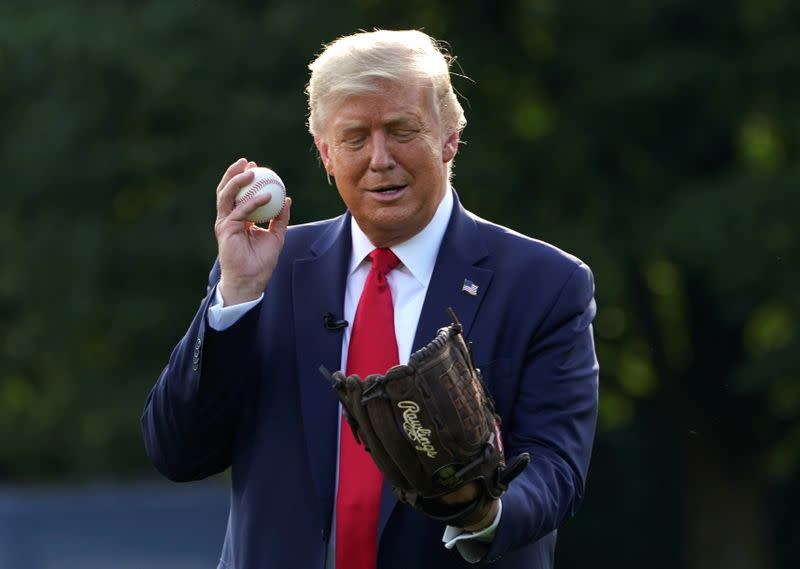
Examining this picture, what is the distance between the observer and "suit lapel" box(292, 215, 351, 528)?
3914mm

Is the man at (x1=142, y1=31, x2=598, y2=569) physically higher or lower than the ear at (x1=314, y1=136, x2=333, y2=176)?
lower

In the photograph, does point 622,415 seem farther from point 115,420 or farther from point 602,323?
point 115,420

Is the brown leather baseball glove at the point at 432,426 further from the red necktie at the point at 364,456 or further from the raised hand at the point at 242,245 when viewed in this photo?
the raised hand at the point at 242,245

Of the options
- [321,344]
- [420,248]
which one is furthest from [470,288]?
[321,344]

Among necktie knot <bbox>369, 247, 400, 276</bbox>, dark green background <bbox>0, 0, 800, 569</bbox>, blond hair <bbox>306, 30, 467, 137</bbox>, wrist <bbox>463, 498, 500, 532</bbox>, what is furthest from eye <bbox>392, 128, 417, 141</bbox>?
dark green background <bbox>0, 0, 800, 569</bbox>

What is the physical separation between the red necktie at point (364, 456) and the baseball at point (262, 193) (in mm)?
305

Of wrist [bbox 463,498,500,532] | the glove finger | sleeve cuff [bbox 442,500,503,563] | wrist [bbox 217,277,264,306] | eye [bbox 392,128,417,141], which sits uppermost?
eye [bbox 392,128,417,141]

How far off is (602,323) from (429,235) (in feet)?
41.0

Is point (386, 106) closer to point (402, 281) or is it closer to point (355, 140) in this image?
point (355, 140)

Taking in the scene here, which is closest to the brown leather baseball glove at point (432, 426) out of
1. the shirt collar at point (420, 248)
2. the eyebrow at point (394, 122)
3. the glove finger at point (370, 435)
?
the glove finger at point (370, 435)

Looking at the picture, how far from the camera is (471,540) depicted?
12.2 feet

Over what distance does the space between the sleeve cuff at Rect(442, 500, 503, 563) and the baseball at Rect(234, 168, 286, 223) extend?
3.05 feet

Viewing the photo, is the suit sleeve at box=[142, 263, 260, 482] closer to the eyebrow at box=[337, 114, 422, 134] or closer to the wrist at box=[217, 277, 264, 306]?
the wrist at box=[217, 277, 264, 306]

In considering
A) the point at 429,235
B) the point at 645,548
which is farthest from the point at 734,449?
the point at 429,235
